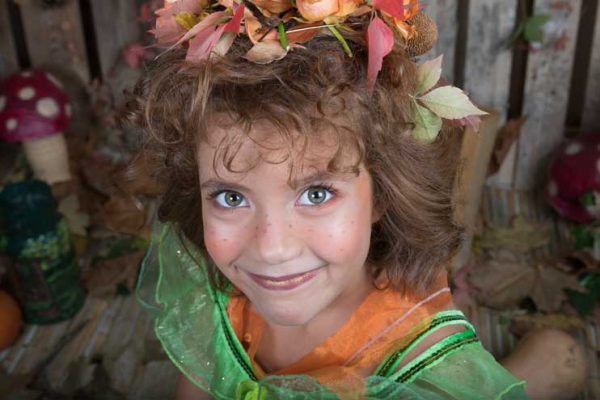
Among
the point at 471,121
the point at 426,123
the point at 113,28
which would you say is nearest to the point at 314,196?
the point at 426,123

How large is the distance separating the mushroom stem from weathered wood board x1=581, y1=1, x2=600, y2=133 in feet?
6.37

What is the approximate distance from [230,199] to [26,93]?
5.97ft

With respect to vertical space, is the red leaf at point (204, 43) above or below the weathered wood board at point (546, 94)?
above

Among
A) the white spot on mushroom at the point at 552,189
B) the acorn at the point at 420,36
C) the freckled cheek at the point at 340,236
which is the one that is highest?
the acorn at the point at 420,36

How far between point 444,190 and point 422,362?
31 cm

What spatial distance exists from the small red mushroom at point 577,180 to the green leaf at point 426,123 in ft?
5.35

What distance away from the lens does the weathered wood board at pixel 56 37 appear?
3.22 metres

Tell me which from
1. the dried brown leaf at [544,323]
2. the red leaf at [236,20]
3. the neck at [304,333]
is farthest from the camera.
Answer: the dried brown leaf at [544,323]

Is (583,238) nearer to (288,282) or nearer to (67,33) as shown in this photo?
(288,282)

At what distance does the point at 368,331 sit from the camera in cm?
155

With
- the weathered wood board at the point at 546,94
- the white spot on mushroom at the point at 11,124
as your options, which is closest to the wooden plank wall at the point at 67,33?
the white spot on mushroom at the point at 11,124

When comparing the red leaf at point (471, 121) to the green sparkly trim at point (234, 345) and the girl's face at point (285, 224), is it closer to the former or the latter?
the girl's face at point (285, 224)

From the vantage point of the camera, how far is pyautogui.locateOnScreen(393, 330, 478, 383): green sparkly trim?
1450 millimetres

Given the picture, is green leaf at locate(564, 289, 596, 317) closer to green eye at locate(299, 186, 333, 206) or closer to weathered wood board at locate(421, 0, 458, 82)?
weathered wood board at locate(421, 0, 458, 82)
